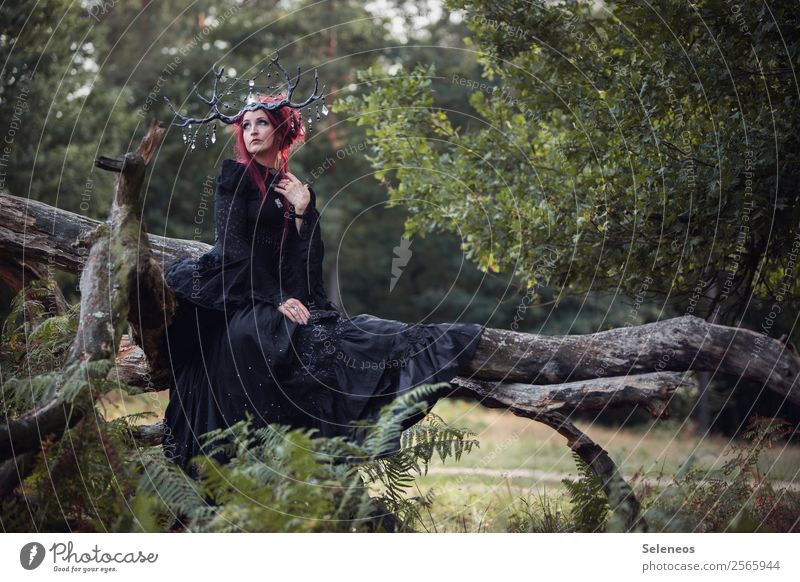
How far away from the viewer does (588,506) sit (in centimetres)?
420

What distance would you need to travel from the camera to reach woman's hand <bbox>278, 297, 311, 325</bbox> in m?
4.23

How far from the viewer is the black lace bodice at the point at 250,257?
434 centimetres

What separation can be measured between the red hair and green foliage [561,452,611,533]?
2112 mm

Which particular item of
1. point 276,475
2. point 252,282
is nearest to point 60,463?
point 276,475

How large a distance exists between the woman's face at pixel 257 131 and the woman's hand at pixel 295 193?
0.23 m

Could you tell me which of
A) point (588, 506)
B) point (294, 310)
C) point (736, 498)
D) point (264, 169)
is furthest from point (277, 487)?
point (736, 498)

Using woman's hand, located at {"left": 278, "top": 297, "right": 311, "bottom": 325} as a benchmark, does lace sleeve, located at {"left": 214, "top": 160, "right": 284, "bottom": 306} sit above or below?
above

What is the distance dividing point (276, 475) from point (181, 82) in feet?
43.8

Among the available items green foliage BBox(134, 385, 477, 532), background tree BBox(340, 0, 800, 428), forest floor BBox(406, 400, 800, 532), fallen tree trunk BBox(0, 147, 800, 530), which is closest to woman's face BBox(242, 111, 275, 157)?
fallen tree trunk BBox(0, 147, 800, 530)

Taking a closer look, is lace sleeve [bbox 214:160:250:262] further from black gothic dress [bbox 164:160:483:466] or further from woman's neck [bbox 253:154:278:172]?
woman's neck [bbox 253:154:278:172]

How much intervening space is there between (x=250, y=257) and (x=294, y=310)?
397 millimetres

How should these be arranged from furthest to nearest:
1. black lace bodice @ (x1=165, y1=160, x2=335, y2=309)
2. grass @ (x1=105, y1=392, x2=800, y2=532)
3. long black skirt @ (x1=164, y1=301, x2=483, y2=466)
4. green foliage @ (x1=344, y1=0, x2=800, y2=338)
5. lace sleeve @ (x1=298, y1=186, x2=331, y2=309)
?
grass @ (x1=105, y1=392, x2=800, y2=532) < green foliage @ (x1=344, y1=0, x2=800, y2=338) < lace sleeve @ (x1=298, y1=186, x2=331, y2=309) < black lace bodice @ (x1=165, y1=160, x2=335, y2=309) < long black skirt @ (x1=164, y1=301, x2=483, y2=466)

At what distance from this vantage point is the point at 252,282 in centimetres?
432

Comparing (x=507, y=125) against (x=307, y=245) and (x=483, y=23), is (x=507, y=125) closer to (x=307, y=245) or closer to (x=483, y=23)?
(x=483, y=23)
